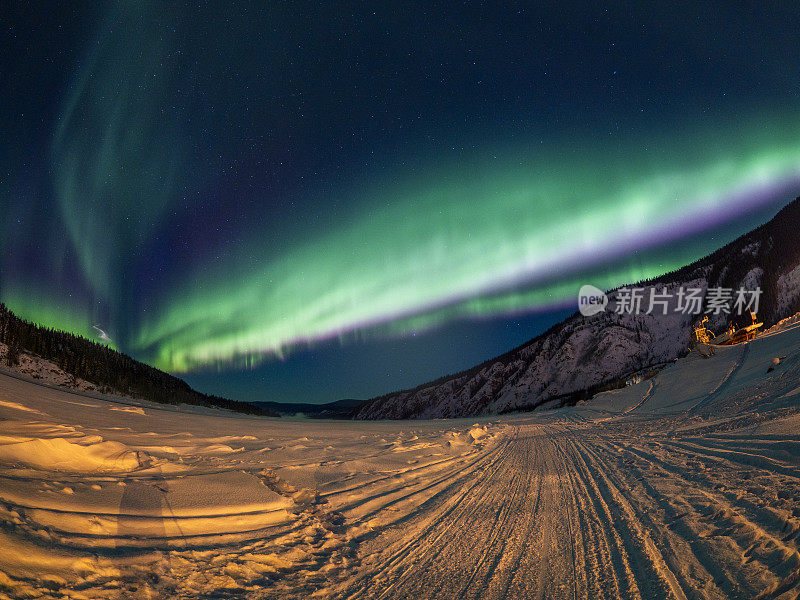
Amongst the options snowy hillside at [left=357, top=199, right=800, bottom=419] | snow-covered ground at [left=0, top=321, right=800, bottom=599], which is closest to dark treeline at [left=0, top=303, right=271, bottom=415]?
snow-covered ground at [left=0, top=321, right=800, bottom=599]

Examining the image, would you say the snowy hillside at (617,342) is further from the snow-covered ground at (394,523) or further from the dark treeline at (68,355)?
the dark treeline at (68,355)

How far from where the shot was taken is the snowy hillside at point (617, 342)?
70.3m

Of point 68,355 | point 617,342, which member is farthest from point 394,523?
point 617,342

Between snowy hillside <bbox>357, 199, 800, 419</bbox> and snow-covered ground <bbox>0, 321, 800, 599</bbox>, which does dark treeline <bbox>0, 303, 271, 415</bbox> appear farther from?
snowy hillside <bbox>357, 199, 800, 419</bbox>

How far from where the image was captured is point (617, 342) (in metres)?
77.0

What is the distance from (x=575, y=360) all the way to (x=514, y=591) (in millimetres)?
84801

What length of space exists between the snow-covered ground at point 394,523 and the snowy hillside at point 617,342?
62.8 meters

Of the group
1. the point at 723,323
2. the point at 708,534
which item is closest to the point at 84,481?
the point at 708,534

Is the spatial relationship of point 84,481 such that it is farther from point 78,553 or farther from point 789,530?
point 789,530

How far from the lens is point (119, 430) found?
31.8 ft

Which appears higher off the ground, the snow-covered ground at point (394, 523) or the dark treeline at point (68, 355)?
the dark treeline at point (68, 355)

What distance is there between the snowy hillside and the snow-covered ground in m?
62.8

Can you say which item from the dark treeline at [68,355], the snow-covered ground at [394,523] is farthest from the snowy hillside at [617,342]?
the dark treeline at [68,355]

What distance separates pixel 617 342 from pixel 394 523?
86.8m
